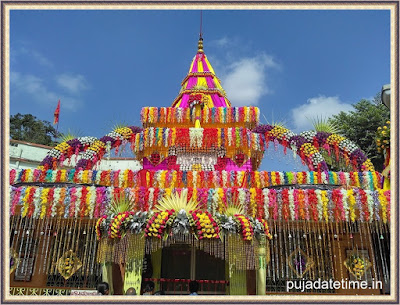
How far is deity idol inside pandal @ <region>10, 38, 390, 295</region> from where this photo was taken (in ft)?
26.0

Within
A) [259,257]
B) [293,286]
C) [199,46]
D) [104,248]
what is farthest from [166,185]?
[199,46]

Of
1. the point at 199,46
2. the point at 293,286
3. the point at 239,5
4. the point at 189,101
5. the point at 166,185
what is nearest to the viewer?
the point at 239,5

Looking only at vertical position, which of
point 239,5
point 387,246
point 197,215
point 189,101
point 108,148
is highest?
point 189,101

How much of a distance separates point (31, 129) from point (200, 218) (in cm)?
3504

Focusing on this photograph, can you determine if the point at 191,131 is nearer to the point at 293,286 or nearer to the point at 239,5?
the point at 293,286

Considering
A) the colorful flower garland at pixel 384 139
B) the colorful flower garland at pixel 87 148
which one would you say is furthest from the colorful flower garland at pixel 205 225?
the colorful flower garland at pixel 87 148

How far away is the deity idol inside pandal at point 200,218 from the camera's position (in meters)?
7.93

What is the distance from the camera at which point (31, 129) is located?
121 ft

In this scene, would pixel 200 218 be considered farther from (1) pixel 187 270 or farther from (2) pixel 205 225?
(1) pixel 187 270

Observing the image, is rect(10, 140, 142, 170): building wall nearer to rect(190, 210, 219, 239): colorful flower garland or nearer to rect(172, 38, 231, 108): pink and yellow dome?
rect(172, 38, 231, 108): pink and yellow dome

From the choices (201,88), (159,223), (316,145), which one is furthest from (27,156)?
(159,223)

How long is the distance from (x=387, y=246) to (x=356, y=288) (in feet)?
5.79

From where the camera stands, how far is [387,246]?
11164 mm

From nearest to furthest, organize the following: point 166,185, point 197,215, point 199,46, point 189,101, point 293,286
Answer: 1. point 197,215
2. point 293,286
3. point 166,185
4. point 189,101
5. point 199,46
